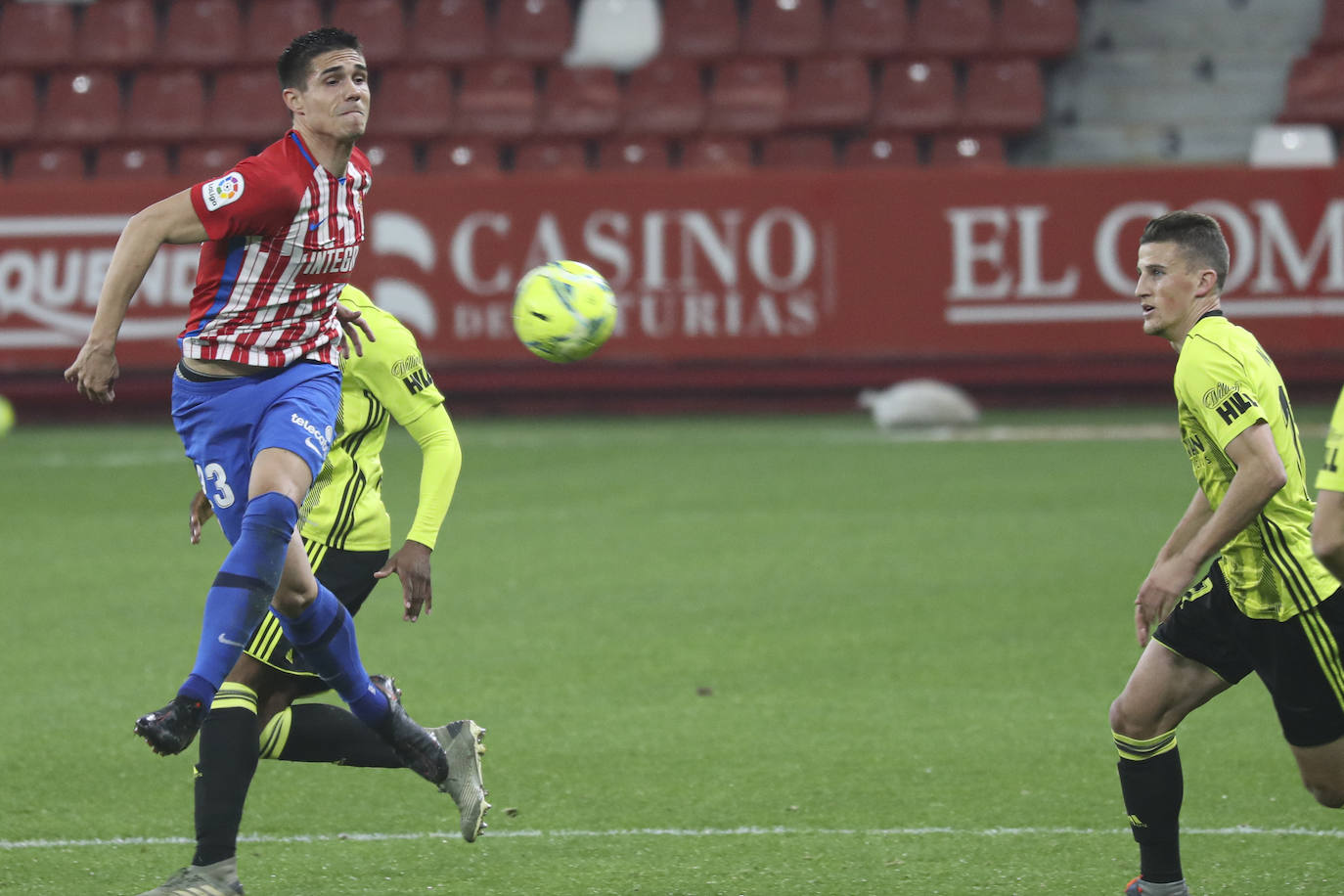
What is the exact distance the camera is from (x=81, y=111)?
1845 centimetres

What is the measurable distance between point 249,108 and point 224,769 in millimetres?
14872

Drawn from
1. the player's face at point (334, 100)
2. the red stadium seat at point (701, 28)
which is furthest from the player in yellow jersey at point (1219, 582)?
the red stadium seat at point (701, 28)

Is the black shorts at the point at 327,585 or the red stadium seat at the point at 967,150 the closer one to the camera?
the black shorts at the point at 327,585

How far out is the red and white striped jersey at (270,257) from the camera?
4.50m

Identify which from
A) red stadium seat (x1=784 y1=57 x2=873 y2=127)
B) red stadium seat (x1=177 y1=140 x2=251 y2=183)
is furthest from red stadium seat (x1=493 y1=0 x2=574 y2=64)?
red stadium seat (x1=177 y1=140 x2=251 y2=183)

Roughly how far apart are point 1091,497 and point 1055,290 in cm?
442

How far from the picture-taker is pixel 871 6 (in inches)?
731

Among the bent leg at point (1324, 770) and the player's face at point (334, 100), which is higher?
the player's face at point (334, 100)

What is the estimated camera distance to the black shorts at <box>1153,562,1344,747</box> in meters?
4.32

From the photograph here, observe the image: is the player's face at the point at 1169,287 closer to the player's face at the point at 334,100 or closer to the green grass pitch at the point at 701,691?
the green grass pitch at the point at 701,691

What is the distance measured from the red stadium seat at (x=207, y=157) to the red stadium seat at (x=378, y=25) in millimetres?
1683

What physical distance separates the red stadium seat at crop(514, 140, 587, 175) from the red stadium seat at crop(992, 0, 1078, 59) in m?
4.33

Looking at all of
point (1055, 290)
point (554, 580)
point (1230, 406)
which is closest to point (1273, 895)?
point (1230, 406)

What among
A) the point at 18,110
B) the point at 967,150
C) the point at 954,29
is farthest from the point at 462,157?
the point at 954,29
